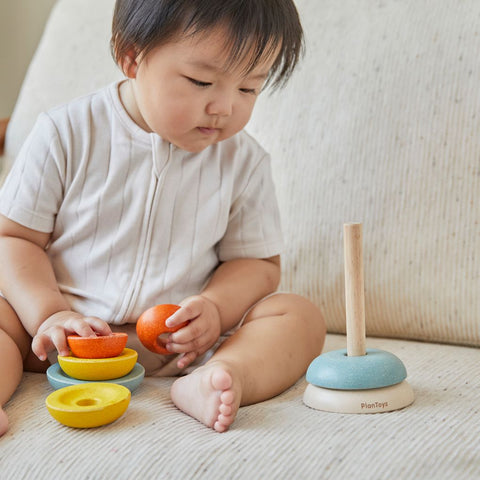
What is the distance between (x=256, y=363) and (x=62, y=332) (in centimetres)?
25

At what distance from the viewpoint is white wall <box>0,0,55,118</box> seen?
2.27 m

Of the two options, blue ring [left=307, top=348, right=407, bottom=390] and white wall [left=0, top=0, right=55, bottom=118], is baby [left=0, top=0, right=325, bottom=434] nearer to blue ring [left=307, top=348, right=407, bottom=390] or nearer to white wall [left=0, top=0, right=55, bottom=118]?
blue ring [left=307, top=348, right=407, bottom=390]

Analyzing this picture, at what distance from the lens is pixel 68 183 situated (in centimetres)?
109

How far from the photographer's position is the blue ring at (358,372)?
0.84 metres

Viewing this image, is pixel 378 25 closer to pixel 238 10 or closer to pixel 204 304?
pixel 238 10

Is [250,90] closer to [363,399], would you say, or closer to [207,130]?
[207,130]

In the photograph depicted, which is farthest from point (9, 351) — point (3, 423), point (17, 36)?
point (17, 36)

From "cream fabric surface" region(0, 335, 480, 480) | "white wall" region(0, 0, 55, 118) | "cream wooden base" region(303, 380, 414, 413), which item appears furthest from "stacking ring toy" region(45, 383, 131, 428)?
"white wall" region(0, 0, 55, 118)

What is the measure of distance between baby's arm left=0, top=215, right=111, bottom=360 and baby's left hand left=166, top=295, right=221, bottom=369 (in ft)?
0.30

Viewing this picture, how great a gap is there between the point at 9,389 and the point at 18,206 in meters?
0.28

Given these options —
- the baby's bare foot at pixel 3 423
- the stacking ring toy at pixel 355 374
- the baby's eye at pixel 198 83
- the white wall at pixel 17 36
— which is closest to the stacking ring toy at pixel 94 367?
the baby's bare foot at pixel 3 423

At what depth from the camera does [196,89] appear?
969 millimetres

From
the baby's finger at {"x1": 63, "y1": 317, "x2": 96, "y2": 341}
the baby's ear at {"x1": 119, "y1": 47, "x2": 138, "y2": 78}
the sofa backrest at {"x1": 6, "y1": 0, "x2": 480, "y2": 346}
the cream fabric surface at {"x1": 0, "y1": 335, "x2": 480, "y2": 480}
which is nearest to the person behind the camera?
the cream fabric surface at {"x1": 0, "y1": 335, "x2": 480, "y2": 480}

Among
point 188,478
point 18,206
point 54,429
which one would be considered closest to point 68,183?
point 18,206
